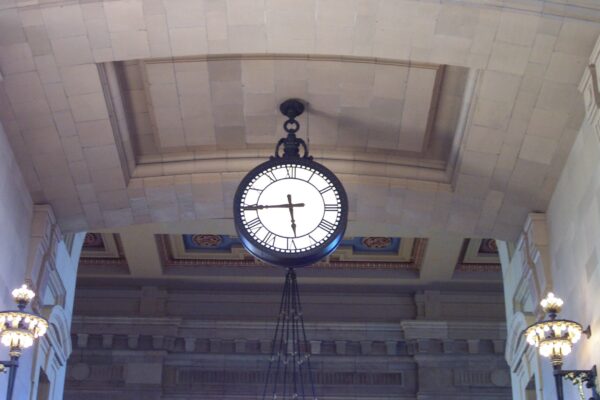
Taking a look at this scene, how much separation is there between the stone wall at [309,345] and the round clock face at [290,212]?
8.60 m

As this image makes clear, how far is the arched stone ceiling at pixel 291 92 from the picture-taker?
308 inches

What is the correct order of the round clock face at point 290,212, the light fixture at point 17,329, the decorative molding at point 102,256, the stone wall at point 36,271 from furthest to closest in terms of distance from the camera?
the decorative molding at point 102,256 → the stone wall at point 36,271 → the round clock face at point 290,212 → the light fixture at point 17,329

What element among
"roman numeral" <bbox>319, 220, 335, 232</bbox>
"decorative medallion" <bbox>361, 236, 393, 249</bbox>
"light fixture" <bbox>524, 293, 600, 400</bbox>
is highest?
"decorative medallion" <bbox>361, 236, 393, 249</bbox>

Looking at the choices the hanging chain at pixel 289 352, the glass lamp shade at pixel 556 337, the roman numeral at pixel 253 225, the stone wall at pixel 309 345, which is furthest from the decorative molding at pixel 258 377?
the glass lamp shade at pixel 556 337

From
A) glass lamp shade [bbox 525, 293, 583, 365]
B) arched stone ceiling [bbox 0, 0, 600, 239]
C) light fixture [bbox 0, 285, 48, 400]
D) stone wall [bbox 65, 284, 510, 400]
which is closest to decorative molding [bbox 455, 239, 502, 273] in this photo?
stone wall [bbox 65, 284, 510, 400]

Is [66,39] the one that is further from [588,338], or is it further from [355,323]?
[355,323]

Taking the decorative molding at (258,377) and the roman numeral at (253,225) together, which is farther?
the decorative molding at (258,377)

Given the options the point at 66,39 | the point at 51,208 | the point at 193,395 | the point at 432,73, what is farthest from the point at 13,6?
the point at 193,395

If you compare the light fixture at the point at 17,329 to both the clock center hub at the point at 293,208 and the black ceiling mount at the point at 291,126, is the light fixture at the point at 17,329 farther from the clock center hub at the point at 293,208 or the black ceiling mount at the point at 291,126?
the black ceiling mount at the point at 291,126

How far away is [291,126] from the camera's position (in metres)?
9.23

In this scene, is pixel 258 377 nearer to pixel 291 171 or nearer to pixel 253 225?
pixel 291 171

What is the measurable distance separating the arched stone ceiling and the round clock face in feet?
3.22

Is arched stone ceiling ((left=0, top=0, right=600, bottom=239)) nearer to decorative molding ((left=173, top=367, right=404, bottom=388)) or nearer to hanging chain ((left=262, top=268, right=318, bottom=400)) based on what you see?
hanging chain ((left=262, top=268, right=318, bottom=400))

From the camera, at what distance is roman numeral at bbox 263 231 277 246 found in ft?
25.8
